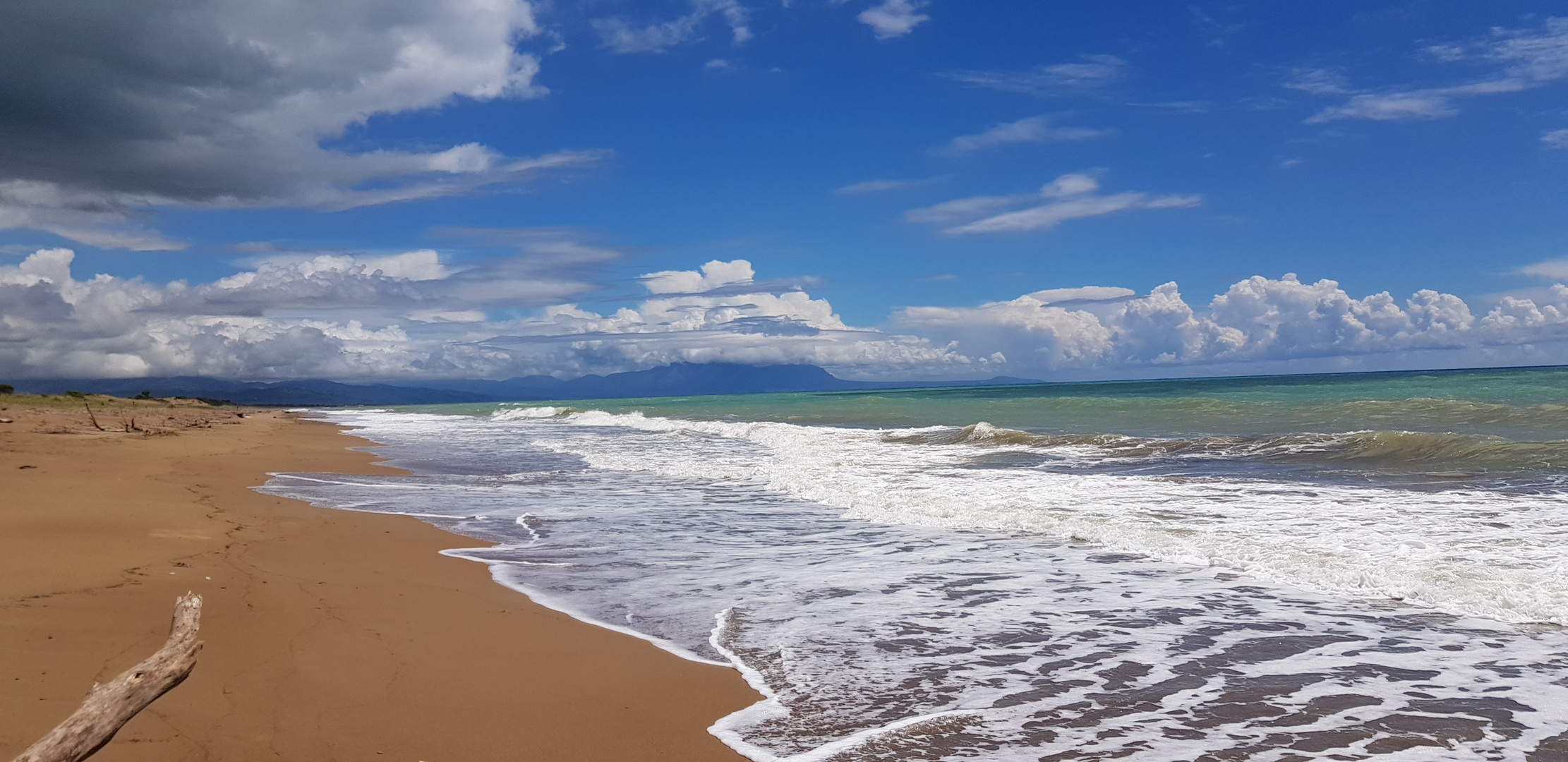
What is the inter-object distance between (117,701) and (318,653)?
243 cm

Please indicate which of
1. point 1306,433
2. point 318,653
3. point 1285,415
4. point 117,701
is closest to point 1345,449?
point 1306,433

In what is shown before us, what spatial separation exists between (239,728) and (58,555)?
4.51 m

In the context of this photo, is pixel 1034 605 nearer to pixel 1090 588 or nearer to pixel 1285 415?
pixel 1090 588

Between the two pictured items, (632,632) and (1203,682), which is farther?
(632,632)

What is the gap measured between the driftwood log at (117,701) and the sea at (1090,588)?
7.94 ft

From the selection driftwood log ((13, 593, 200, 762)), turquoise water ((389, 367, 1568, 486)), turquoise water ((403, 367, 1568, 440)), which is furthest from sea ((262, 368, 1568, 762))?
turquoise water ((403, 367, 1568, 440))

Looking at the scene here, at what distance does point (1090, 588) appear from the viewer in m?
7.30

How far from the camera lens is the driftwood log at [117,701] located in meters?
2.77

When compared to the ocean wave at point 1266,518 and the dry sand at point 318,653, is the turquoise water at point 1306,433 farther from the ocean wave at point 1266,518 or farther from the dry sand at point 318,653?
the dry sand at point 318,653

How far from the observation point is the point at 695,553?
363 inches

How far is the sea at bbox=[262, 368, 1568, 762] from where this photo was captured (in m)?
4.38

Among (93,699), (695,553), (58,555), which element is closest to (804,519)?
(695,553)

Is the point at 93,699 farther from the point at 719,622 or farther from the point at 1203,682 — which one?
the point at 1203,682

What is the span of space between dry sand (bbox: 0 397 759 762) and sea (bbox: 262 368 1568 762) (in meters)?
0.53
